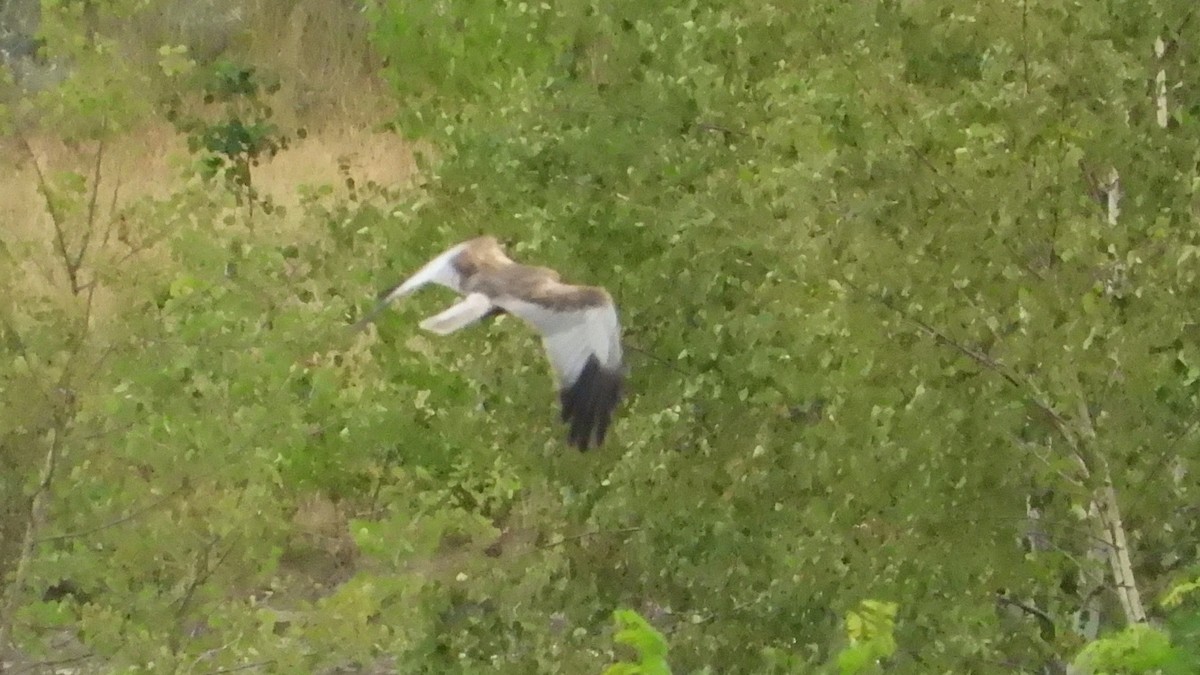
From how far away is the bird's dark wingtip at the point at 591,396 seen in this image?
20.0 ft

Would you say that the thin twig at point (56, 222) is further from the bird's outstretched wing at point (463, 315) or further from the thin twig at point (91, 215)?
the bird's outstretched wing at point (463, 315)

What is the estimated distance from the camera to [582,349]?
5980 mm

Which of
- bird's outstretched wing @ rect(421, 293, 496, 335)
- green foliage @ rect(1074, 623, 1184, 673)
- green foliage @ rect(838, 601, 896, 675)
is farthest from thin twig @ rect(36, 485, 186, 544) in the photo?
green foliage @ rect(1074, 623, 1184, 673)

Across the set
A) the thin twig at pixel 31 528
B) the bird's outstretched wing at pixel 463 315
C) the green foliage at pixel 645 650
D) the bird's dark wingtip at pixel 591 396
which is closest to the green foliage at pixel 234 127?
the thin twig at pixel 31 528

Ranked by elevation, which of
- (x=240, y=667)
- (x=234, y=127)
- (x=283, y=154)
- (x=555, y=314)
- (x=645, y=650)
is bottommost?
(x=283, y=154)

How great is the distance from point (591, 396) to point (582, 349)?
27 centimetres

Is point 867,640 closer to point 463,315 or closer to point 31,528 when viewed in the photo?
point 463,315

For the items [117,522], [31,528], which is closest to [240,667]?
[117,522]

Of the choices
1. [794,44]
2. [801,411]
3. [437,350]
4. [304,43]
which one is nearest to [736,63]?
[794,44]

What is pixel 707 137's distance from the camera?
23.6 ft

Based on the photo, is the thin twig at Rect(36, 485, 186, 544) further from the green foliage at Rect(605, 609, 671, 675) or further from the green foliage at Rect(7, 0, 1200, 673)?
the green foliage at Rect(605, 609, 671, 675)

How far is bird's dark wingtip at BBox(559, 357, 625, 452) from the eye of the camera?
6.10m

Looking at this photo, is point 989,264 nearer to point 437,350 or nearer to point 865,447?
point 865,447

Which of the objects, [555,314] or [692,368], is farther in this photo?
[692,368]
